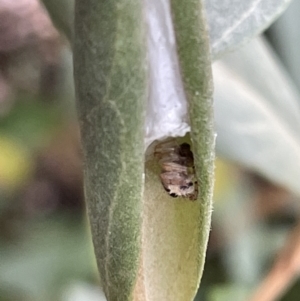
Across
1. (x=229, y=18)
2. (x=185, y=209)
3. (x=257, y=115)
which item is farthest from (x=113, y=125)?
(x=257, y=115)

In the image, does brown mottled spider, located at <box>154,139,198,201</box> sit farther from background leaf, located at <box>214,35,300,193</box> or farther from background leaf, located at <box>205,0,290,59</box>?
background leaf, located at <box>214,35,300,193</box>

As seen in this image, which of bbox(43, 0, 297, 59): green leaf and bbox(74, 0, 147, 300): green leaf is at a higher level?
bbox(43, 0, 297, 59): green leaf

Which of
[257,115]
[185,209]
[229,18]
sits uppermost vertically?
[257,115]

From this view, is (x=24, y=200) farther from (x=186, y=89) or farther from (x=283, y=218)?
(x=186, y=89)

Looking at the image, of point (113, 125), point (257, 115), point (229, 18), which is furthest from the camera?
point (257, 115)

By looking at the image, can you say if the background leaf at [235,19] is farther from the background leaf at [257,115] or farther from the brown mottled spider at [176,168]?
the background leaf at [257,115]

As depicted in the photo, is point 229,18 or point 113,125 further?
point 229,18

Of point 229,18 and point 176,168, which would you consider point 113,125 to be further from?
point 229,18

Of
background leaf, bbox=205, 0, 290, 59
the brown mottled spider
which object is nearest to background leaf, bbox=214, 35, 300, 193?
background leaf, bbox=205, 0, 290, 59
